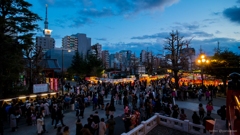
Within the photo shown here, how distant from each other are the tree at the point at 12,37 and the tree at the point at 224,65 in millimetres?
23877

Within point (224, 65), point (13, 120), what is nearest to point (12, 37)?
point (13, 120)

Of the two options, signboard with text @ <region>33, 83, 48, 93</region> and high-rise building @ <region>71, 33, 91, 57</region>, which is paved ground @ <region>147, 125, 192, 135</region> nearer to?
signboard with text @ <region>33, 83, 48, 93</region>

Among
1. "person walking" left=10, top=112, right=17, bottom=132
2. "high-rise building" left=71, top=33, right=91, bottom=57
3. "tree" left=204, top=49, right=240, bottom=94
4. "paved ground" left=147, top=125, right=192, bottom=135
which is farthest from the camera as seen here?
"high-rise building" left=71, top=33, right=91, bottom=57

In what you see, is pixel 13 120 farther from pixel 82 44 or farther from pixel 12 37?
pixel 82 44

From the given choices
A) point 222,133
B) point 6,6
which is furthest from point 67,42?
point 222,133

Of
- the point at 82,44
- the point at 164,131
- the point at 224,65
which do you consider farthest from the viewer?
the point at 82,44

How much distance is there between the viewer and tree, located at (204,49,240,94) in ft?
53.3

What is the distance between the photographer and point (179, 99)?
615 inches

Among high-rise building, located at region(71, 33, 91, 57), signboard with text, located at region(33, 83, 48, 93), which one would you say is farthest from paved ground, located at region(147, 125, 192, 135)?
high-rise building, located at region(71, 33, 91, 57)

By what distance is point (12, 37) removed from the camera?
46.3 ft

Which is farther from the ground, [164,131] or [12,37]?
[12,37]

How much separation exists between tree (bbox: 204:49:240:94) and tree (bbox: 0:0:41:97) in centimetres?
2388

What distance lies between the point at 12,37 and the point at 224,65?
1032 inches

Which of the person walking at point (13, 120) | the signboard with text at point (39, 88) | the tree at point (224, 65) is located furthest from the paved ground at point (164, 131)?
the tree at point (224, 65)
